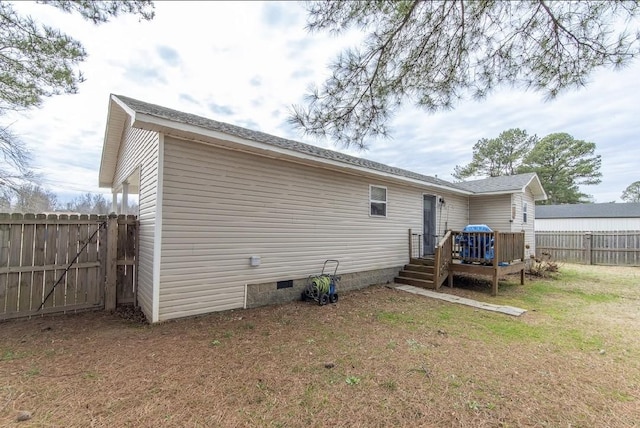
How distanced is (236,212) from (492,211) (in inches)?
424

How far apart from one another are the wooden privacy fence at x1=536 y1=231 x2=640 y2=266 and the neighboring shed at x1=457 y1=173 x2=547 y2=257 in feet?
7.67

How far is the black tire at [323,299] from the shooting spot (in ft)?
19.0

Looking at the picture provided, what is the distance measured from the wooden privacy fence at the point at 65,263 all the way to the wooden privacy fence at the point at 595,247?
15746 millimetres

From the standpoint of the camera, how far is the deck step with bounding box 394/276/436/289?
300 inches

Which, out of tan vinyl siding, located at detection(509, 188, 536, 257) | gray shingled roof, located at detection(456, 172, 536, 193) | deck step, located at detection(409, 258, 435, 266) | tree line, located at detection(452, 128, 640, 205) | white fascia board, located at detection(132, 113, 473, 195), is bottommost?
deck step, located at detection(409, 258, 435, 266)

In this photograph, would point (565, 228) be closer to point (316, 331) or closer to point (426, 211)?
point (426, 211)

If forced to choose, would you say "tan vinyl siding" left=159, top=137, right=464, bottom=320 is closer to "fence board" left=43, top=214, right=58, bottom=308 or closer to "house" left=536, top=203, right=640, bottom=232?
"fence board" left=43, top=214, right=58, bottom=308

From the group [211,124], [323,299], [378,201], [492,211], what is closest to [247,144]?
[211,124]

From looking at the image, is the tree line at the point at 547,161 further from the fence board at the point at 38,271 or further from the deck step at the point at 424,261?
the fence board at the point at 38,271

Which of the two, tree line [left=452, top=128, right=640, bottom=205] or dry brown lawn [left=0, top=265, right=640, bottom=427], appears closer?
dry brown lawn [left=0, top=265, right=640, bottom=427]

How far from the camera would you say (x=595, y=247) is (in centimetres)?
1395

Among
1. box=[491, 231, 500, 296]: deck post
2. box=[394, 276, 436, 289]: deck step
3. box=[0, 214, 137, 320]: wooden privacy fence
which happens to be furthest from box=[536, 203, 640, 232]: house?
box=[0, 214, 137, 320]: wooden privacy fence

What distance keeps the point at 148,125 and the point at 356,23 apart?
3.29 metres

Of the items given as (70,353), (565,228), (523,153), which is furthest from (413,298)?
(523,153)
